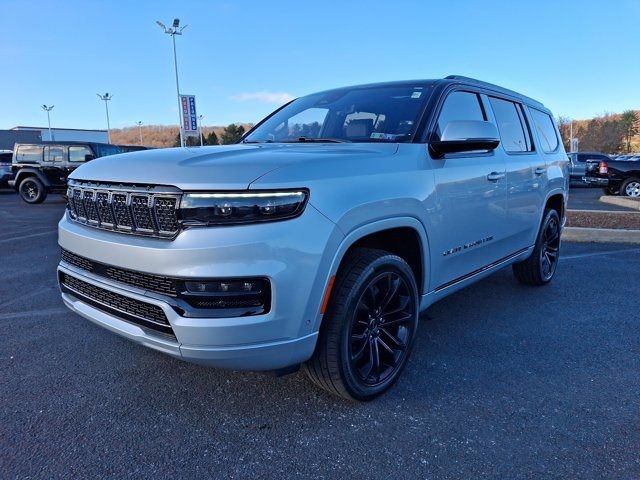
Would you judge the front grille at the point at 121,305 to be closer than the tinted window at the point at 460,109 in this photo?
Yes

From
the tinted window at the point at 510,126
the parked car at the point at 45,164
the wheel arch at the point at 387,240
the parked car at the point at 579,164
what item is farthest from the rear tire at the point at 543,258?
the parked car at the point at 579,164

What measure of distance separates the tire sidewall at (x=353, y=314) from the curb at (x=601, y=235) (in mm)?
6154

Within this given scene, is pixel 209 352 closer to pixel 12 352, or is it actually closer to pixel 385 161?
pixel 385 161

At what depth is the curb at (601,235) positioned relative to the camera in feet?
25.0

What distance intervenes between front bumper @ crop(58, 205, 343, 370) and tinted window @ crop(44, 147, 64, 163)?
580 inches

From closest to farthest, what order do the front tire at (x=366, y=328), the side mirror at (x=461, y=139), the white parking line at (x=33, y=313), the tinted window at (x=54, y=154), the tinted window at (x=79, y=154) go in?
the front tire at (x=366, y=328) → the side mirror at (x=461, y=139) → the white parking line at (x=33, y=313) → the tinted window at (x=79, y=154) → the tinted window at (x=54, y=154)

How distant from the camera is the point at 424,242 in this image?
2.95m

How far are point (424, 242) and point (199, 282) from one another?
1.46 m

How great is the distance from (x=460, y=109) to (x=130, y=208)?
251 cm

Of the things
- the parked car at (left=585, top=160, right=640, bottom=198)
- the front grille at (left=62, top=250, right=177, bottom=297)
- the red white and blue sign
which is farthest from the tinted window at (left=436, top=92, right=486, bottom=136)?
the red white and blue sign

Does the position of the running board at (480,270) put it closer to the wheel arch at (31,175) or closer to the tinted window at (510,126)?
the tinted window at (510,126)

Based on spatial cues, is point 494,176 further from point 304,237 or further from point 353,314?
point 304,237

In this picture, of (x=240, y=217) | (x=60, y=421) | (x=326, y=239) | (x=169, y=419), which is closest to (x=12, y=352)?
(x=60, y=421)

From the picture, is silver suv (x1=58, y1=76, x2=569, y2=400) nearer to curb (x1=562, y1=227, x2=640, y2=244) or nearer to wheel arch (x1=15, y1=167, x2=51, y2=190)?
curb (x1=562, y1=227, x2=640, y2=244)
